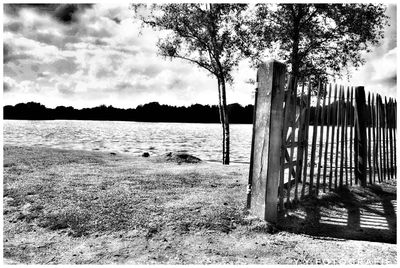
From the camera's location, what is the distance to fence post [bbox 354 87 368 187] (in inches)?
323

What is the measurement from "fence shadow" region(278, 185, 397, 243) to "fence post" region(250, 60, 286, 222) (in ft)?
1.51

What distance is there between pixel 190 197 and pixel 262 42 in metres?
8.88

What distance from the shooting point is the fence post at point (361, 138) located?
8.21 metres

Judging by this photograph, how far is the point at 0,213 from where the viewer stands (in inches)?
233

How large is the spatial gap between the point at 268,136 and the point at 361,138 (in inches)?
163

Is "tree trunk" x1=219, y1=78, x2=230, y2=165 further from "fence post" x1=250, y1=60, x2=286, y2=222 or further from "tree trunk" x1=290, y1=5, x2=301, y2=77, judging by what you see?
"fence post" x1=250, y1=60, x2=286, y2=222

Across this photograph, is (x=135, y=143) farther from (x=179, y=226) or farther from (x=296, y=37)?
(x=179, y=226)

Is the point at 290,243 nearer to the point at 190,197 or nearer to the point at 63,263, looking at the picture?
the point at 190,197

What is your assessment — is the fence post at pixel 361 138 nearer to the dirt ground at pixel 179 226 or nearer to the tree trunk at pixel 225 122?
the dirt ground at pixel 179 226

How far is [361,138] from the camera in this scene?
850cm

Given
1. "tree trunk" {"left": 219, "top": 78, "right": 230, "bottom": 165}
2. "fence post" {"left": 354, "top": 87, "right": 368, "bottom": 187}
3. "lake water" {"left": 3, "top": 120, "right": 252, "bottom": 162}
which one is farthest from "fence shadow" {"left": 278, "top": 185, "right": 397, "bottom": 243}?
"lake water" {"left": 3, "top": 120, "right": 252, "bottom": 162}

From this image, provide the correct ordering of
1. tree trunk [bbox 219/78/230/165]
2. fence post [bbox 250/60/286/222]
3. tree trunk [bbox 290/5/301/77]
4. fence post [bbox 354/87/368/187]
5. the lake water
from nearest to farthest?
fence post [bbox 250/60/286/222] < fence post [bbox 354/87/368/187] < tree trunk [bbox 290/5/301/77] < tree trunk [bbox 219/78/230/165] < the lake water

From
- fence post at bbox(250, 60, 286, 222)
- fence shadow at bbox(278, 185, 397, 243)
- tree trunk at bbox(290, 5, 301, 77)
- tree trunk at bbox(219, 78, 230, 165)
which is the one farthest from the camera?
tree trunk at bbox(219, 78, 230, 165)

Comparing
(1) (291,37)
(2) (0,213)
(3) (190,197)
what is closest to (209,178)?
(3) (190,197)
